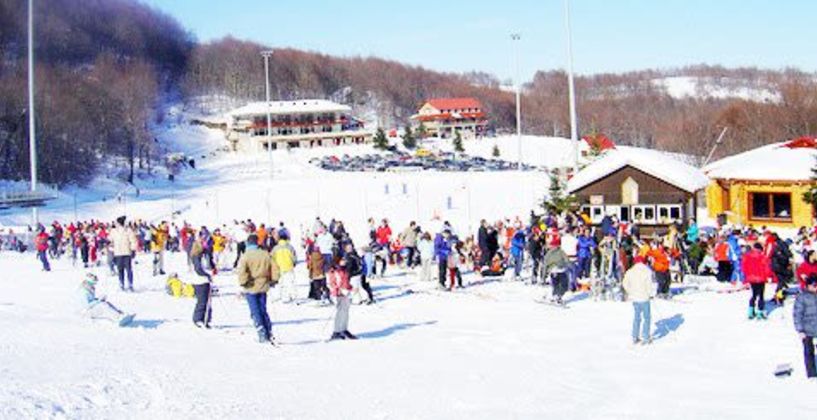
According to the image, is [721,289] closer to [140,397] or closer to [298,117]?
[140,397]

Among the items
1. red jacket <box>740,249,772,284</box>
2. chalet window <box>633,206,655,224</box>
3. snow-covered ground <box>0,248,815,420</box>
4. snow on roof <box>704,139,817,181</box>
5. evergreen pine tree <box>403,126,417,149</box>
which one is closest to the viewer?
snow-covered ground <box>0,248,815,420</box>

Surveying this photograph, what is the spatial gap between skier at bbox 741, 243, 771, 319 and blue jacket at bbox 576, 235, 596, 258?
154 inches

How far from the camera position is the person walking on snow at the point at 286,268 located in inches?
638

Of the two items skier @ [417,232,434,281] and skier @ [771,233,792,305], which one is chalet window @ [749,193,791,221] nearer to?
skier @ [417,232,434,281]

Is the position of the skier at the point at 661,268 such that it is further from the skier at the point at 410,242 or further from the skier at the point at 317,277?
the skier at the point at 410,242

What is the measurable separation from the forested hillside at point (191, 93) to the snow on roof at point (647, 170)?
161 ft

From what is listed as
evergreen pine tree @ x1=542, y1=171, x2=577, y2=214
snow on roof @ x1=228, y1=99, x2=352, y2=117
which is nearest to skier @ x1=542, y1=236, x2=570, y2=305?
evergreen pine tree @ x1=542, y1=171, x2=577, y2=214

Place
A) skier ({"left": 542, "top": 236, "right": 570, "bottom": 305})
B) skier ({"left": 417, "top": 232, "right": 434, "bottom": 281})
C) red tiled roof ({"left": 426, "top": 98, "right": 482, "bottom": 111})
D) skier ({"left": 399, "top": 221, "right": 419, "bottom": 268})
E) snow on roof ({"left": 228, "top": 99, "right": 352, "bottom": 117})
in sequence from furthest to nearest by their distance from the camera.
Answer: red tiled roof ({"left": 426, "top": 98, "right": 482, "bottom": 111}), snow on roof ({"left": 228, "top": 99, "right": 352, "bottom": 117}), skier ({"left": 399, "top": 221, "right": 419, "bottom": 268}), skier ({"left": 417, "top": 232, "right": 434, "bottom": 281}), skier ({"left": 542, "top": 236, "right": 570, "bottom": 305})

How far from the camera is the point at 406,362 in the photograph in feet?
35.8

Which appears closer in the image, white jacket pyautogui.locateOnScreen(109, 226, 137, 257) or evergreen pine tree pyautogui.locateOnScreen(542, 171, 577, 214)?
white jacket pyautogui.locateOnScreen(109, 226, 137, 257)

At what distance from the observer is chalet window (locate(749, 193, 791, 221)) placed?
1270 inches

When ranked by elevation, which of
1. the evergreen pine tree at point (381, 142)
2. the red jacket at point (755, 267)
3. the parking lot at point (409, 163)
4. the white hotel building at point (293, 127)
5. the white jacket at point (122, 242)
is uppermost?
the white hotel building at point (293, 127)

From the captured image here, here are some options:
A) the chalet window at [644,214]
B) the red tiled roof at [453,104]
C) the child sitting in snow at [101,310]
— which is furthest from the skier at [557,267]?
the red tiled roof at [453,104]

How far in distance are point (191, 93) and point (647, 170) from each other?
4953 inches
